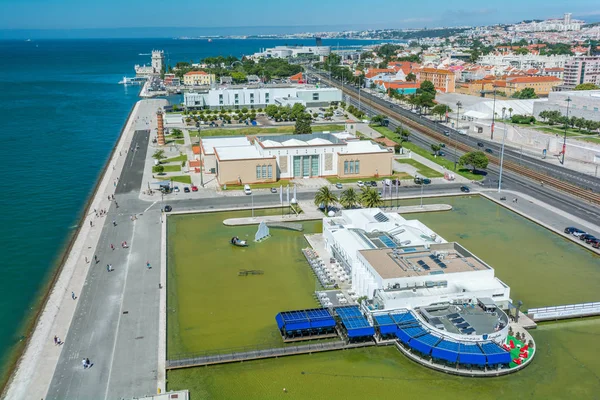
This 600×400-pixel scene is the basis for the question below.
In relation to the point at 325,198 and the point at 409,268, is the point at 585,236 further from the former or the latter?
the point at 325,198

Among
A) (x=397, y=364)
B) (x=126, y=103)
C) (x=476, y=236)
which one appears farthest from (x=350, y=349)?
(x=126, y=103)

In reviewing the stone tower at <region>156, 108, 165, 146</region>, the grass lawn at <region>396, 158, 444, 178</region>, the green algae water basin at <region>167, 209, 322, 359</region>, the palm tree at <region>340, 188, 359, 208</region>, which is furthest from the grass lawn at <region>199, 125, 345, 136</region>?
the green algae water basin at <region>167, 209, 322, 359</region>

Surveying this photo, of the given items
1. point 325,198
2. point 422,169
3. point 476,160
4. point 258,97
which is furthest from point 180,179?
point 258,97

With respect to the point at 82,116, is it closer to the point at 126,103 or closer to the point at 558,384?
the point at 126,103

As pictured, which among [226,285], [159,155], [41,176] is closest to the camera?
[226,285]

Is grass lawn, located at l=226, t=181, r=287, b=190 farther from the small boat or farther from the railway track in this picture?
the railway track

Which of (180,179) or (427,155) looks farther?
(427,155)
